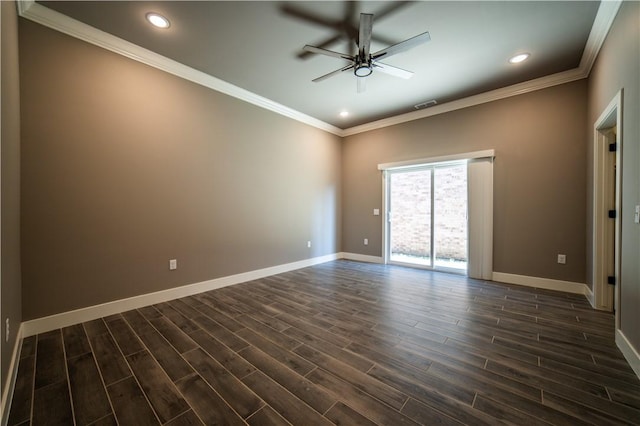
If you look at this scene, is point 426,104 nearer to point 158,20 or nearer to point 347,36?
point 347,36

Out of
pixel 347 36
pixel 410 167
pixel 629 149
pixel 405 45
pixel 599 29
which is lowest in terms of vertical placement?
pixel 629 149

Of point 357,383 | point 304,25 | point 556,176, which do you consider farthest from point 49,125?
point 556,176

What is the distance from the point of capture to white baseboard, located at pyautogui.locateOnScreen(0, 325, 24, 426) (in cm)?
129

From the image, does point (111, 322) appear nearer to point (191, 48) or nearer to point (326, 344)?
point (326, 344)

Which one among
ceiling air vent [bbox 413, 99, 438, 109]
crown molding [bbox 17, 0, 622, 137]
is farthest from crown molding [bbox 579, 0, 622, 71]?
ceiling air vent [bbox 413, 99, 438, 109]

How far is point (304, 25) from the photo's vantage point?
A: 2.51 metres

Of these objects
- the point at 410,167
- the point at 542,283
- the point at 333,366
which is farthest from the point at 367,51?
the point at 542,283

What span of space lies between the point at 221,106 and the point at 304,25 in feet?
5.71

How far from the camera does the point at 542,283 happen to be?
3.54 meters

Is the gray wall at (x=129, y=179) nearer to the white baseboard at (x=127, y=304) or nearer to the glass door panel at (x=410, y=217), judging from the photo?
the white baseboard at (x=127, y=304)

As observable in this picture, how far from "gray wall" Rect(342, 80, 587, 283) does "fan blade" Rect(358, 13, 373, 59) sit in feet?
8.23

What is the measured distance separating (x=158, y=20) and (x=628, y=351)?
4866mm

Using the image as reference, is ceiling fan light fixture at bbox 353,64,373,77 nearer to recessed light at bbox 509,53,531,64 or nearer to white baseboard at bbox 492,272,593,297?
recessed light at bbox 509,53,531,64

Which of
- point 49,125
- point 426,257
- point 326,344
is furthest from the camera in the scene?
point 426,257
